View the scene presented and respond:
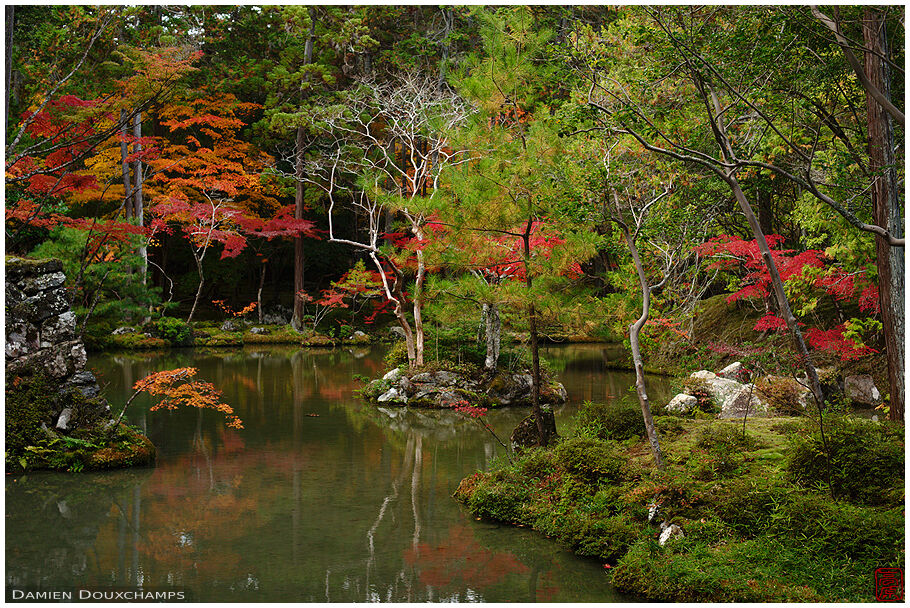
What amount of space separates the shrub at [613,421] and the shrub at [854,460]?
215 centimetres

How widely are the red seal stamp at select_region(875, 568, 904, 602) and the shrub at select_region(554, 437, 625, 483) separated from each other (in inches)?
93.6

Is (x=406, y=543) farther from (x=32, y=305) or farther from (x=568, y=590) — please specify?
(x=32, y=305)

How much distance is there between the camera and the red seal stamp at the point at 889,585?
4352 millimetres

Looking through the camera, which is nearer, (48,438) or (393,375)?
(48,438)

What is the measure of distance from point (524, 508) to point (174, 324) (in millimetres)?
15291

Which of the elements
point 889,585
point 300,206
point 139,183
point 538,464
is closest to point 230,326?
point 300,206

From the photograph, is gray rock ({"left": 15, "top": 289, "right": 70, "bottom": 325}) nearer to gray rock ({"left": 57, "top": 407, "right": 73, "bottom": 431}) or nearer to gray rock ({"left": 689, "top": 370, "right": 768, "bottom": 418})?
gray rock ({"left": 57, "top": 407, "right": 73, "bottom": 431})

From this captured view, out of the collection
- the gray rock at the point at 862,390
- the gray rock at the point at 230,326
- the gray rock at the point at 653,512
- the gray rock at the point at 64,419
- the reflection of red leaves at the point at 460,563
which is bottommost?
the reflection of red leaves at the point at 460,563

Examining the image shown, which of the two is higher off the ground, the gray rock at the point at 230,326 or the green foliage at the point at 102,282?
the green foliage at the point at 102,282

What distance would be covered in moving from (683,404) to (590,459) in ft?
14.1

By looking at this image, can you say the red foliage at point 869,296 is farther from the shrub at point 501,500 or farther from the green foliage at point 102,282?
the green foliage at point 102,282

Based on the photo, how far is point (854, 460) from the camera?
5629mm

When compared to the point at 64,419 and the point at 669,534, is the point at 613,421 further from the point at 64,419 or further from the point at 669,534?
the point at 64,419

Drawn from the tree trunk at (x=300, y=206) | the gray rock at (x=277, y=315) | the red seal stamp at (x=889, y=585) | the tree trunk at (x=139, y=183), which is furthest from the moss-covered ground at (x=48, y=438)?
the gray rock at (x=277, y=315)
